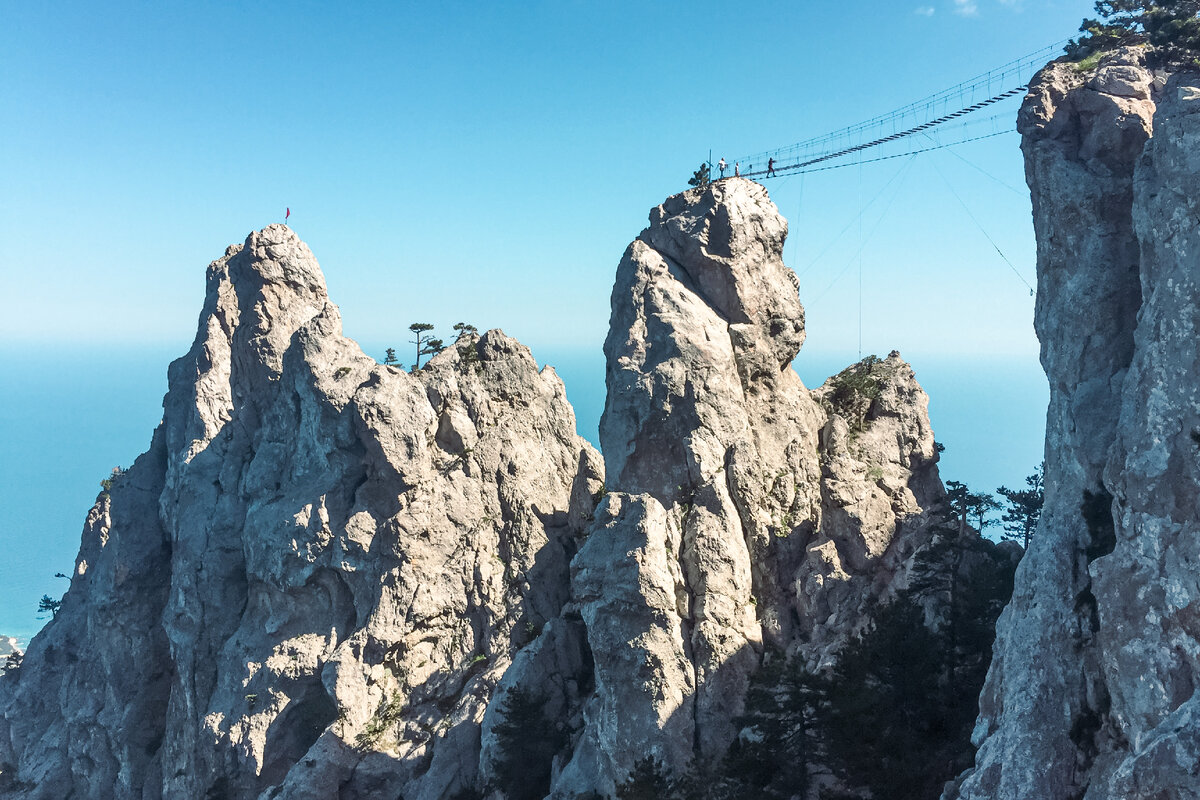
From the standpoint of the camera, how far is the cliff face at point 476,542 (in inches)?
1420

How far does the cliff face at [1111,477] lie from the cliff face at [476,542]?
1142 cm

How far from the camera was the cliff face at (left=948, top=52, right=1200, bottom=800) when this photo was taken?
770 inches

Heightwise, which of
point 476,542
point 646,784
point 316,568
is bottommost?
point 646,784

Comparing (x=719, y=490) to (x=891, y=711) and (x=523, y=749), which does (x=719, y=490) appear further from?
(x=523, y=749)

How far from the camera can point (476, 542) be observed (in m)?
47.6

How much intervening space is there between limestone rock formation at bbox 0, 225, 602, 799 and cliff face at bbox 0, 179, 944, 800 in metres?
0.18

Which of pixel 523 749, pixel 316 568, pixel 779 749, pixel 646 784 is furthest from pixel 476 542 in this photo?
pixel 779 749

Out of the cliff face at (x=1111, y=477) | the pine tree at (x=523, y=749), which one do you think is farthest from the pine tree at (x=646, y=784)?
the cliff face at (x=1111, y=477)

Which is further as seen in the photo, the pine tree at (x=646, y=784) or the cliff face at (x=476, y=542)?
the cliff face at (x=476, y=542)

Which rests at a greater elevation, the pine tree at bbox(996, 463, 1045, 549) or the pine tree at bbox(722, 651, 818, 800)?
the pine tree at bbox(996, 463, 1045, 549)

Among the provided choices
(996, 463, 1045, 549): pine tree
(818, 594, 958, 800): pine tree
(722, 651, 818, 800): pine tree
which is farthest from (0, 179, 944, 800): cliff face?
(996, 463, 1045, 549): pine tree

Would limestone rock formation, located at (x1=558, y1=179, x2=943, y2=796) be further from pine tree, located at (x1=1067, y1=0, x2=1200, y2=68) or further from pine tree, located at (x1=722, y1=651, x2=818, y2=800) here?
pine tree, located at (x1=1067, y1=0, x2=1200, y2=68)

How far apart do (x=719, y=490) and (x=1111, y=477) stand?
59.4 ft

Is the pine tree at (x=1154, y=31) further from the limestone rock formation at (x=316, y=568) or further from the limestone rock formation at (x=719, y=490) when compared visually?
the limestone rock formation at (x=316, y=568)
